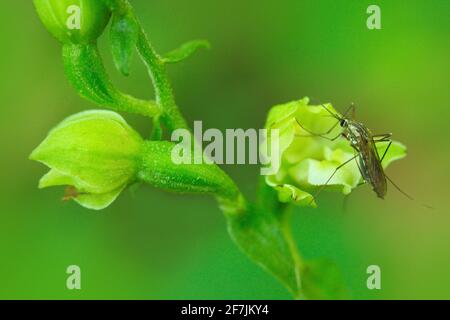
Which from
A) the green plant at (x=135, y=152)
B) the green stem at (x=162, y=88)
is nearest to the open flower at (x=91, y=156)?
the green plant at (x=135, y=152)

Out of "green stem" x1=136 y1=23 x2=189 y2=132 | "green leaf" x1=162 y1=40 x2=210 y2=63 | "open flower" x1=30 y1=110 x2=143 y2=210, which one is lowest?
"open flower" x1=30 y1=110 x2=143 y2=210

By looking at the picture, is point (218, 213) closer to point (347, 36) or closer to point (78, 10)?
point (347, 36)

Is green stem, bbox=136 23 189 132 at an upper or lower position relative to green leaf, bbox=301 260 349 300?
upper

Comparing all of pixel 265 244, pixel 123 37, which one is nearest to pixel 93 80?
pixel 123 37

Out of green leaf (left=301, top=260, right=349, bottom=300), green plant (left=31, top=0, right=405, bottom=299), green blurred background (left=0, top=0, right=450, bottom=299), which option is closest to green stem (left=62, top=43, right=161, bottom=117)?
green plant (left=31, top=0, right=405, bottom=299)

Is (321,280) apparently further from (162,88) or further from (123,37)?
(123,37)

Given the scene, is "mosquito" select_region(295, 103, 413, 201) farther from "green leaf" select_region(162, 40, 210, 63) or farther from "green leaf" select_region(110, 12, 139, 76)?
"green leaf" select_region(110, 12, 139, 76)
